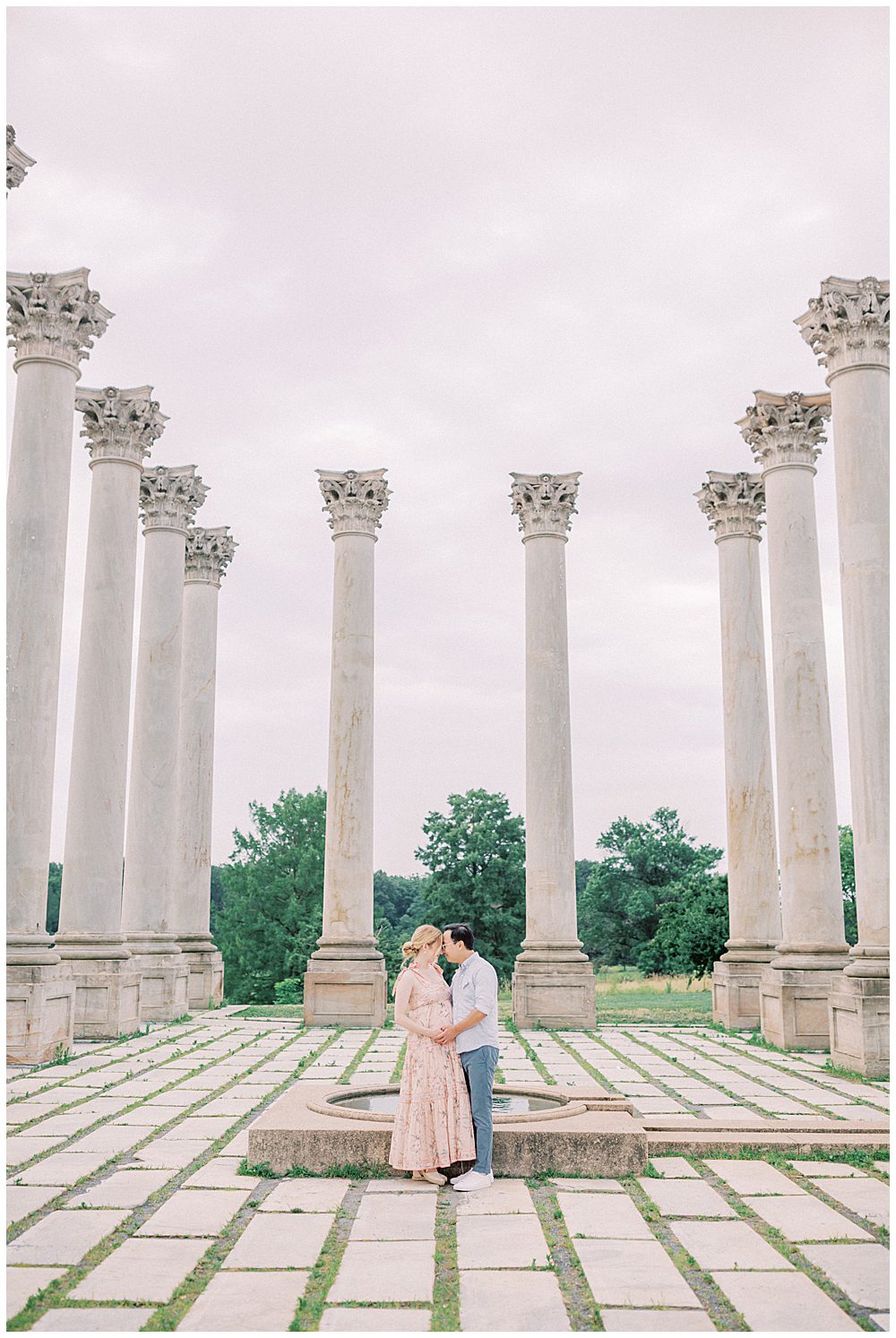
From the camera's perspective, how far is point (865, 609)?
Result: 122 feet

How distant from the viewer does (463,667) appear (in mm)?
114875

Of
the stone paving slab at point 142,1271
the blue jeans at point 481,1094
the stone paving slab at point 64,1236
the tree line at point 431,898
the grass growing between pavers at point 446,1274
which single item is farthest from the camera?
the tree line at point 431,898

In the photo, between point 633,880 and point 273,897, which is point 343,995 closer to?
point 273,897

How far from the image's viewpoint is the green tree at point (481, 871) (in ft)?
347

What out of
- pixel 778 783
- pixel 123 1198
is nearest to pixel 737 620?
pixel 778 783

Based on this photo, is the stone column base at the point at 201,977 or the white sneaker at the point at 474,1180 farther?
the stone column base at the point at 201,977

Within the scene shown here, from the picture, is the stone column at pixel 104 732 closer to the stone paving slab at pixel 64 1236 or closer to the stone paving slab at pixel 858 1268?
the stone paving slab at pixel 64 1236

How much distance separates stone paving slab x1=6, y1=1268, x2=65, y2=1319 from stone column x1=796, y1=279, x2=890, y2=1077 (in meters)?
27.0

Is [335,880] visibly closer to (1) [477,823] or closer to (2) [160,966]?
(2) [160,966]

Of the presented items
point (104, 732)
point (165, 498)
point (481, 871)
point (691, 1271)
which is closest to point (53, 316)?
point (104, 732)

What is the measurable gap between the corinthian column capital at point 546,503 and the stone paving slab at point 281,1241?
40467 millimetres

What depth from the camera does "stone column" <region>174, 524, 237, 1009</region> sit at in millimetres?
58812

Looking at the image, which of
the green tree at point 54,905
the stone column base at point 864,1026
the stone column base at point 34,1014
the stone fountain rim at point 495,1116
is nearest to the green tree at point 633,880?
the green tree at point 54,905

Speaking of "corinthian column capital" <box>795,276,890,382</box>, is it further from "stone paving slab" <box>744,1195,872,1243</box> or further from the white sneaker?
the white sneaker
